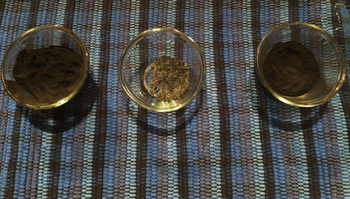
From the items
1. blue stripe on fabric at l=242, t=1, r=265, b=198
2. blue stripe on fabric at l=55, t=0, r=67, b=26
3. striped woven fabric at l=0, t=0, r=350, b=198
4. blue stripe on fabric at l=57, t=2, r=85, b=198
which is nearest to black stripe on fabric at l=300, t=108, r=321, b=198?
striped woven fabric at l=0, t=0, r=350, b=198

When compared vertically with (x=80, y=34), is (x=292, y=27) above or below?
above

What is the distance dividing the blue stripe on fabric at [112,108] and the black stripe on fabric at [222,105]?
27 cm

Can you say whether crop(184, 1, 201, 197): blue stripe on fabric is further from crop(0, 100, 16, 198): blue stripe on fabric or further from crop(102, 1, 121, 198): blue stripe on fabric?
crop(0, 100, 16, 198): blue stripe on fabric

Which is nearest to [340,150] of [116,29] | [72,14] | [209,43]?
[209,43]

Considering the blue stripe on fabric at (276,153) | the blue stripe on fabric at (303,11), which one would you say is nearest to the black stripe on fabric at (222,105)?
the blue stripe on fabric at (276,153)

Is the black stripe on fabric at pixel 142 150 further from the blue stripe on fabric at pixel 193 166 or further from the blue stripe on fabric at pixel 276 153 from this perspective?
the blue stripe on fabric at pixel 276 153

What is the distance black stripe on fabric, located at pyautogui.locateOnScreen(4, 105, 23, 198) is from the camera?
717 mm

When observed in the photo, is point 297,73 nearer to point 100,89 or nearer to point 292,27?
point 292,27

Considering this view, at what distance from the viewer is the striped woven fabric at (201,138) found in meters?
0.71

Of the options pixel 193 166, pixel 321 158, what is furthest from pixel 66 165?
pixel 321 158

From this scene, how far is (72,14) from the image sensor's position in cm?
82

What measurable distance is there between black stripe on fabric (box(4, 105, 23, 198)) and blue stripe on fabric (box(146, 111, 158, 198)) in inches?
13.3

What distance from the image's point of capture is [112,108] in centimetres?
75

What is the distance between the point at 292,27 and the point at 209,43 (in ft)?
0.70
